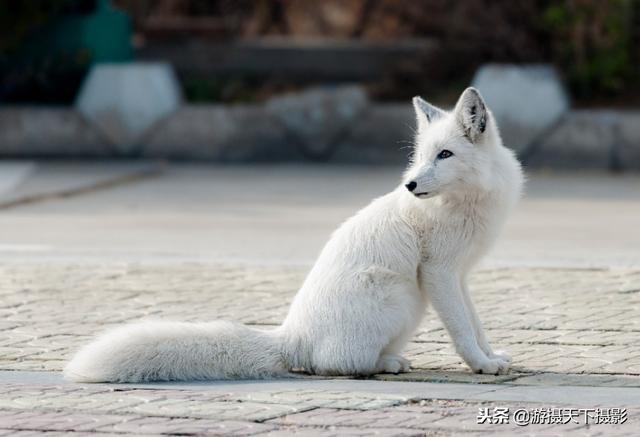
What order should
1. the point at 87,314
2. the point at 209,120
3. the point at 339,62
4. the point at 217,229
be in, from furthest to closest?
1. the point at 339,62
2. the point at 209,120
3. the point at 217,229
4. the point at 87,314

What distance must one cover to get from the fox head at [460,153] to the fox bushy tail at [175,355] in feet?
3.51

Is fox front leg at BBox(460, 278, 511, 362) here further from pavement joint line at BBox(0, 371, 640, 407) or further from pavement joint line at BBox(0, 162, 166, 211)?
pavement joint line at BBox(0, 162, 166, 211)

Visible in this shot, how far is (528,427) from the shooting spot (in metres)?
5.31

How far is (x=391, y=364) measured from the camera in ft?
20.9

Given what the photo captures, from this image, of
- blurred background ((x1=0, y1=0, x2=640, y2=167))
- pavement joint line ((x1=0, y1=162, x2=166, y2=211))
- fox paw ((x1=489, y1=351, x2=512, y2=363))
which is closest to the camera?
fox paw ((x1=489, y1=351, x2=512, y2=363))

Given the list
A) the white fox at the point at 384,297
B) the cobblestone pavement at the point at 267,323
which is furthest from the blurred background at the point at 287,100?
the white fox at the point at 384,297

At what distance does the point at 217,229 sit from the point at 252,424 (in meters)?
6.88

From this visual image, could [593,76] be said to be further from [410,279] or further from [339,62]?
[410,279]

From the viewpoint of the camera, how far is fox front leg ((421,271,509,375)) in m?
6.28

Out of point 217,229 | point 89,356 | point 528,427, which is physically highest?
point 217,229

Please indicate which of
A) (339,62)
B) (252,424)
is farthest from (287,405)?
(339,62)

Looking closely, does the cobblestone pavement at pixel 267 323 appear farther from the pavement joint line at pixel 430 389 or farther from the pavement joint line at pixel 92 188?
the pavement joint line at pixel 92 188

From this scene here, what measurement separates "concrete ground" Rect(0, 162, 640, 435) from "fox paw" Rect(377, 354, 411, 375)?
0.11 meters

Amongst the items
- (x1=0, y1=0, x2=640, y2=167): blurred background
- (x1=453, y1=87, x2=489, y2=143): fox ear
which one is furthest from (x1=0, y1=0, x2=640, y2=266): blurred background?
(x1=453, y1=87, x2=489, y2=143): fox ear
